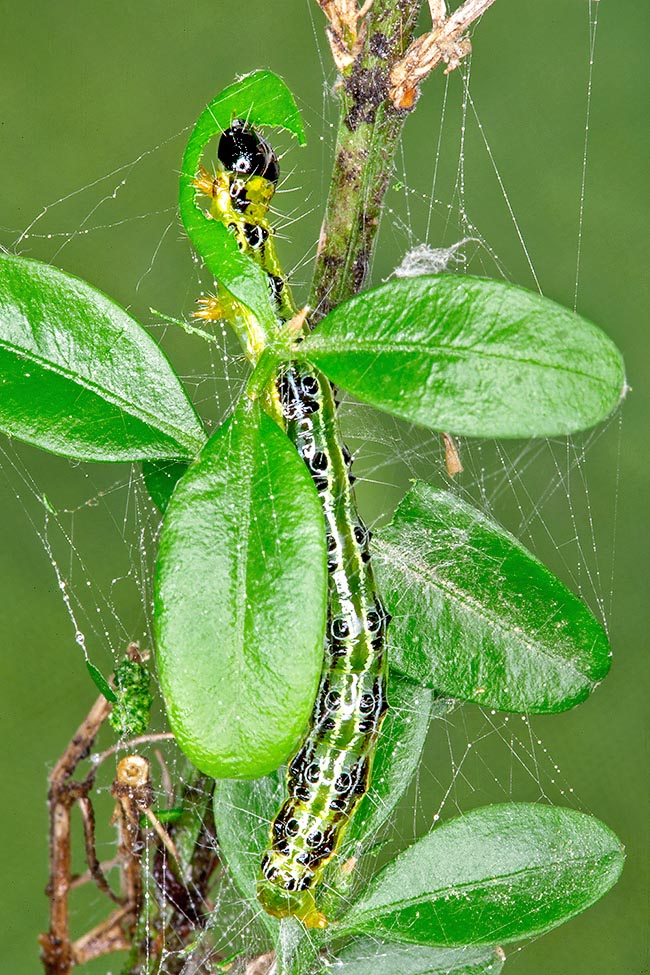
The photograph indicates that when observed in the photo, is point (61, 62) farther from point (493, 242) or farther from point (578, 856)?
point (578, 856)

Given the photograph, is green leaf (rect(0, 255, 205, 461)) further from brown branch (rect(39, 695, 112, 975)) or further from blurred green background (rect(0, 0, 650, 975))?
blurred green background (rect(0, 0, 650, 975))

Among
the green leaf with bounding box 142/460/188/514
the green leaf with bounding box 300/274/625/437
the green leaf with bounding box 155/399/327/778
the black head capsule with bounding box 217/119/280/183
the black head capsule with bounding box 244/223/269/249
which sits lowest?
the green leaf with bounding box 155/399/327/778

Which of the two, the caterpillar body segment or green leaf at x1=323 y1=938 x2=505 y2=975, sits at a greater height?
the caterpillar body segment

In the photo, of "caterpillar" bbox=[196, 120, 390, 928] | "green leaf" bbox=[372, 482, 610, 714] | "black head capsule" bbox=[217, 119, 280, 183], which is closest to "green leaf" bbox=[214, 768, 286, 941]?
"caterpillar" bbox=[196, 120, 390, 928]

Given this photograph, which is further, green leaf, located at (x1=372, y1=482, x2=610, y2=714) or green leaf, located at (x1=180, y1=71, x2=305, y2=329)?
green leaf, located at (x1=372, y1=482, x2=610, y2=714)

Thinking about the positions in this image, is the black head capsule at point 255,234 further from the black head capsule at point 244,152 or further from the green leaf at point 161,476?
the green leaf at point 161,476

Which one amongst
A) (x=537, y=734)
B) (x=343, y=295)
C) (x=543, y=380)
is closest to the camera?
(x=543, y=380)

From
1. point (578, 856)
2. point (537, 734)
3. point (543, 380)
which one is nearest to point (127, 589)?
point (537, 734)
